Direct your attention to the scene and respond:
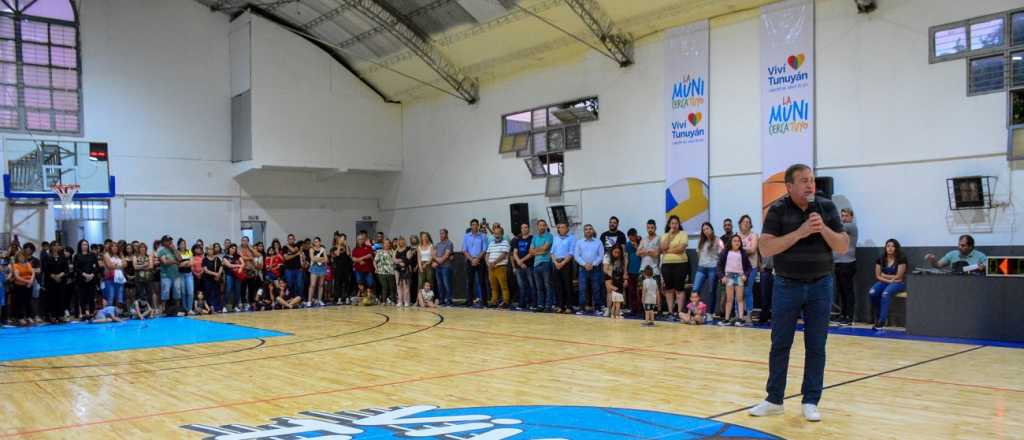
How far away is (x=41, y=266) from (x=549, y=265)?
947 centimetres

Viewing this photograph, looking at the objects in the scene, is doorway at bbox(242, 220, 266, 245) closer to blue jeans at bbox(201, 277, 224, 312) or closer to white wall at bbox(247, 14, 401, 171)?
white wall at bbox(247, 14, 401, 171)

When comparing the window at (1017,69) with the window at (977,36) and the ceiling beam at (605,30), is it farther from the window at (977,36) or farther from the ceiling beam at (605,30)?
the ceiling beam at (605,30)

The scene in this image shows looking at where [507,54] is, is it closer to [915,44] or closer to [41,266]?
[915,44]

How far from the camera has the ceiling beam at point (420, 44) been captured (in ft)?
55.7

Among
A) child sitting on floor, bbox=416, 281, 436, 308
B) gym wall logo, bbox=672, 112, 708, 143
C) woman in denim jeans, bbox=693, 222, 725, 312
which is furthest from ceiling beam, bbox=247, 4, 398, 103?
woman in denim jeans, bbox=693, 222, 725, 312

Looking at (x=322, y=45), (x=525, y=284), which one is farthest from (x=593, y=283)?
(x=322, y=45)

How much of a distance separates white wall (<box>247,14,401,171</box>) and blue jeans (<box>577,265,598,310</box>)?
9076 mm

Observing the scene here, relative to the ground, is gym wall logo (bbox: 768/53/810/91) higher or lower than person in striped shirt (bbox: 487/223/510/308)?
higher

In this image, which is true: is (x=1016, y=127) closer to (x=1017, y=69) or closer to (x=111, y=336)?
(x=1017, y=69)

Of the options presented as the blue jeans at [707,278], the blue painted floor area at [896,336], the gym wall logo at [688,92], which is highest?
the gym wall logo at [688,92]

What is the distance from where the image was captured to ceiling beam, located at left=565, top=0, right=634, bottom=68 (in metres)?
14.1

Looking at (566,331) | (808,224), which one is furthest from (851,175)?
(808,224)

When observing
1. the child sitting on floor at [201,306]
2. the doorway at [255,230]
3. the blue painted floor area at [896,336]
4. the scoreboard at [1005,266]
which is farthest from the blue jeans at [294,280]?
the scoreboard at [1005,266]

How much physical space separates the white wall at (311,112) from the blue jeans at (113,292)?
5222 millimetres
